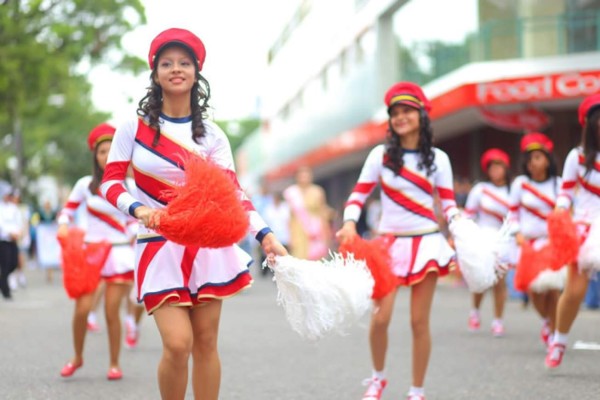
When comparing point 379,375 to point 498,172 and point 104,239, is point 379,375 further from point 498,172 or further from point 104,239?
point 498,172

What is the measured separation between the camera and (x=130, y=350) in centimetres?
1024

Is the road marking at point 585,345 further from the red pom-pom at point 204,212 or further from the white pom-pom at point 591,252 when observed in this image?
the red pom-pom at point 204,212

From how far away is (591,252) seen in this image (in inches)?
299

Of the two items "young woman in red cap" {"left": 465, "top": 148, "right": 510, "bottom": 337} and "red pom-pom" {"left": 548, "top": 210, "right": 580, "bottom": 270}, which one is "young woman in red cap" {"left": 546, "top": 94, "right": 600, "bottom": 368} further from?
"young woman in red cap" {"left": 465, "top": 148, "right": 510, "bottom": 337}

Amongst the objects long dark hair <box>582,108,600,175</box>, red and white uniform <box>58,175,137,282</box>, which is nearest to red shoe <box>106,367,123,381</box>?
red and white uniform <box>58,175,137,282</box>

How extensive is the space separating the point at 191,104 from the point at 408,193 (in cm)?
212

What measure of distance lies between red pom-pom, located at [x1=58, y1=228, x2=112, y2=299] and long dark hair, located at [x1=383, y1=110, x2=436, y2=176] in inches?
99.4

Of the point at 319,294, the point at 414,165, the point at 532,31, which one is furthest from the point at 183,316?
the point at 532,31

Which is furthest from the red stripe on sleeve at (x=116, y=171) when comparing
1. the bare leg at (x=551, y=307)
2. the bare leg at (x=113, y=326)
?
the bare leg at (x=551, y=307)

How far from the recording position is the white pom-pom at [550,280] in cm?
918

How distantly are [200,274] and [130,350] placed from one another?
17.1ft

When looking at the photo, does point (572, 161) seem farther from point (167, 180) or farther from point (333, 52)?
point (333, 52)

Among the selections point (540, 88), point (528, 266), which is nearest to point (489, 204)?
point (528, 266)

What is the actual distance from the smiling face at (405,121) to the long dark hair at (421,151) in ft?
0.12
